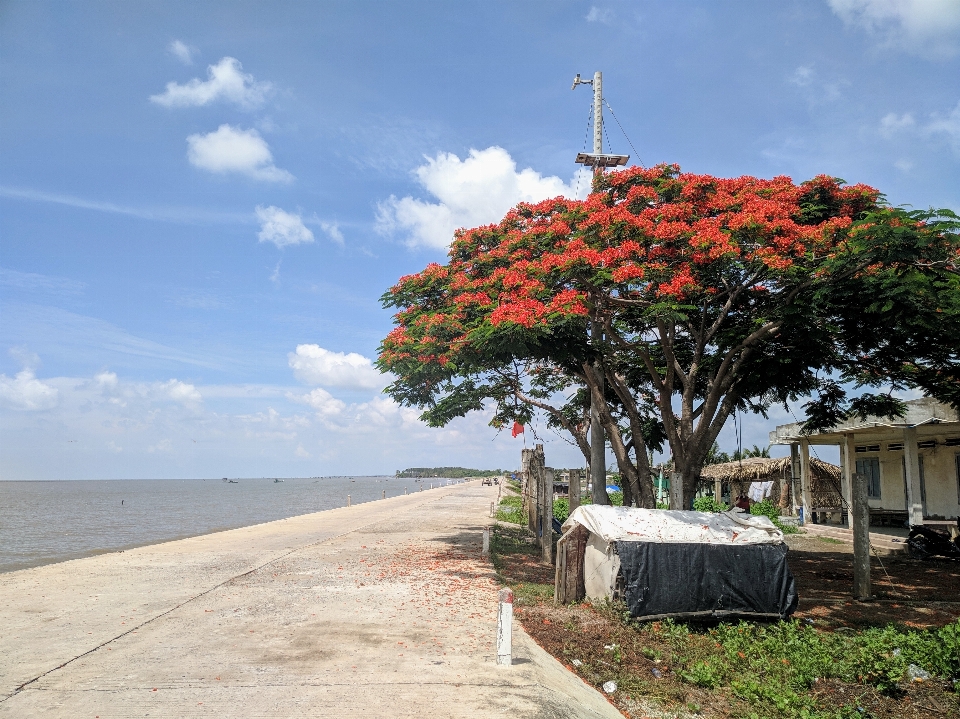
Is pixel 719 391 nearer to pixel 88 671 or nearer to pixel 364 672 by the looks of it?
pixel 364 672

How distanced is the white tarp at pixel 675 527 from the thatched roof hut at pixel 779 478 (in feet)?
66.2

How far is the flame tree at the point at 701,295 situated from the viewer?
10766 mm

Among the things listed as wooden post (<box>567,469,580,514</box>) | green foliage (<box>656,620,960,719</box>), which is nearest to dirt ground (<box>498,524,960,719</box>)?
green foliage (<box>656,620,960,719</box>)

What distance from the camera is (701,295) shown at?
538 inches

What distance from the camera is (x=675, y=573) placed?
9711mm

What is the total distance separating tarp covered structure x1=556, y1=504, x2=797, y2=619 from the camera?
962 centimetres

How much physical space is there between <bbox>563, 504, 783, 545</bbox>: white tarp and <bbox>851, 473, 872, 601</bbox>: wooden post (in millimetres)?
2218

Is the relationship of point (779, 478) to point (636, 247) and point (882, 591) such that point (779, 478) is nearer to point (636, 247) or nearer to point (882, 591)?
point (882, 591)

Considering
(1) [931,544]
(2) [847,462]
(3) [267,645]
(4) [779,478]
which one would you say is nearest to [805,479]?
(2) [847,462]

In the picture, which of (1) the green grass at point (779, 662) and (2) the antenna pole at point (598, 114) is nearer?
(1) the green grass at point (779, 662)

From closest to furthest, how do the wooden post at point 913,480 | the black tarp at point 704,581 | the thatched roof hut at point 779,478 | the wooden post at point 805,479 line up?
the black tarp at point 704,581 < the wooden post at point 913,480 < the wooden post at point 805,479 < the thatched roof hut at point 779,478

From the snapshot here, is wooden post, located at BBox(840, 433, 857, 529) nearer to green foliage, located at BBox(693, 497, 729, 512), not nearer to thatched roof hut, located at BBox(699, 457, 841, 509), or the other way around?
green foliage, located at BBox(693, 497, 729, 512)

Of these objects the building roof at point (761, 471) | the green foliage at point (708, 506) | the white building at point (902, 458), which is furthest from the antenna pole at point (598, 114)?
the building roof at point (761, 471)

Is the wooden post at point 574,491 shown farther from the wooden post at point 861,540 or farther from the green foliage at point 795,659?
the green foliage at point 795,659
